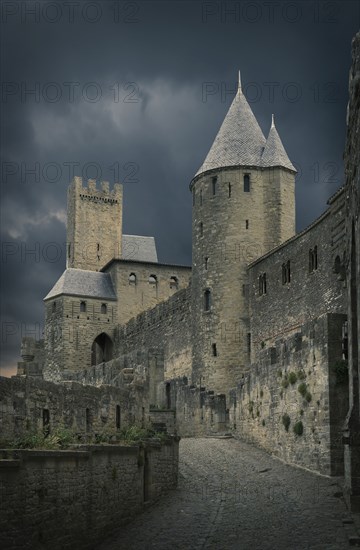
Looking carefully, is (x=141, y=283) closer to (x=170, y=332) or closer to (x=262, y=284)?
(x=170, y=332)

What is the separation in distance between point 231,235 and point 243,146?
16.2ft

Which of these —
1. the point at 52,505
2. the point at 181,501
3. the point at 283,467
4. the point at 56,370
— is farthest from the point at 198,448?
the point at 56,370

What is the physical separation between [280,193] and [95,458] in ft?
93.8

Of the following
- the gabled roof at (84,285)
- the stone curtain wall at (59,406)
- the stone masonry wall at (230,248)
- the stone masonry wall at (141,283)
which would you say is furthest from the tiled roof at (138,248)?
the stone curtain wall at (59,406)

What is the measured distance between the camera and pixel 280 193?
44.6 metres

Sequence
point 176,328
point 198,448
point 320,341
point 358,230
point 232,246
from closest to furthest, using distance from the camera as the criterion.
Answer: point 358,230
point 320,341
point 198,448
point 232,246
point 176,328

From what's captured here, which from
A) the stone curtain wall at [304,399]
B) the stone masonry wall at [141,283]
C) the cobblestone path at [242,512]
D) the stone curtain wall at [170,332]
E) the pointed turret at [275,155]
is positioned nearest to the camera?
the cobblestone path at [242,512]

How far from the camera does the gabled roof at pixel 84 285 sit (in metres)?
66.4

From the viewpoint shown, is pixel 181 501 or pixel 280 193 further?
pixel 280 193

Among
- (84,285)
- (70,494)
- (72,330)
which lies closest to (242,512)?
(70,494)

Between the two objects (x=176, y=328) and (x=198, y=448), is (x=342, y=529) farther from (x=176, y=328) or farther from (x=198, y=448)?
(x=176, y=328)

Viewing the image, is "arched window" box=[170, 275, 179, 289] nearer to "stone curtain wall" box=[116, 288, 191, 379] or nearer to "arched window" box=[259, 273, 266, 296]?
"stone curtain wall" box=[116, 288, 191, 379]

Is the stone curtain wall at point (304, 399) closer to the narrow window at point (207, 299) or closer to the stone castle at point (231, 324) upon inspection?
the stone castle at point (231, 324)

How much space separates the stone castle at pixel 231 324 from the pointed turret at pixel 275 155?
0.08 metres
